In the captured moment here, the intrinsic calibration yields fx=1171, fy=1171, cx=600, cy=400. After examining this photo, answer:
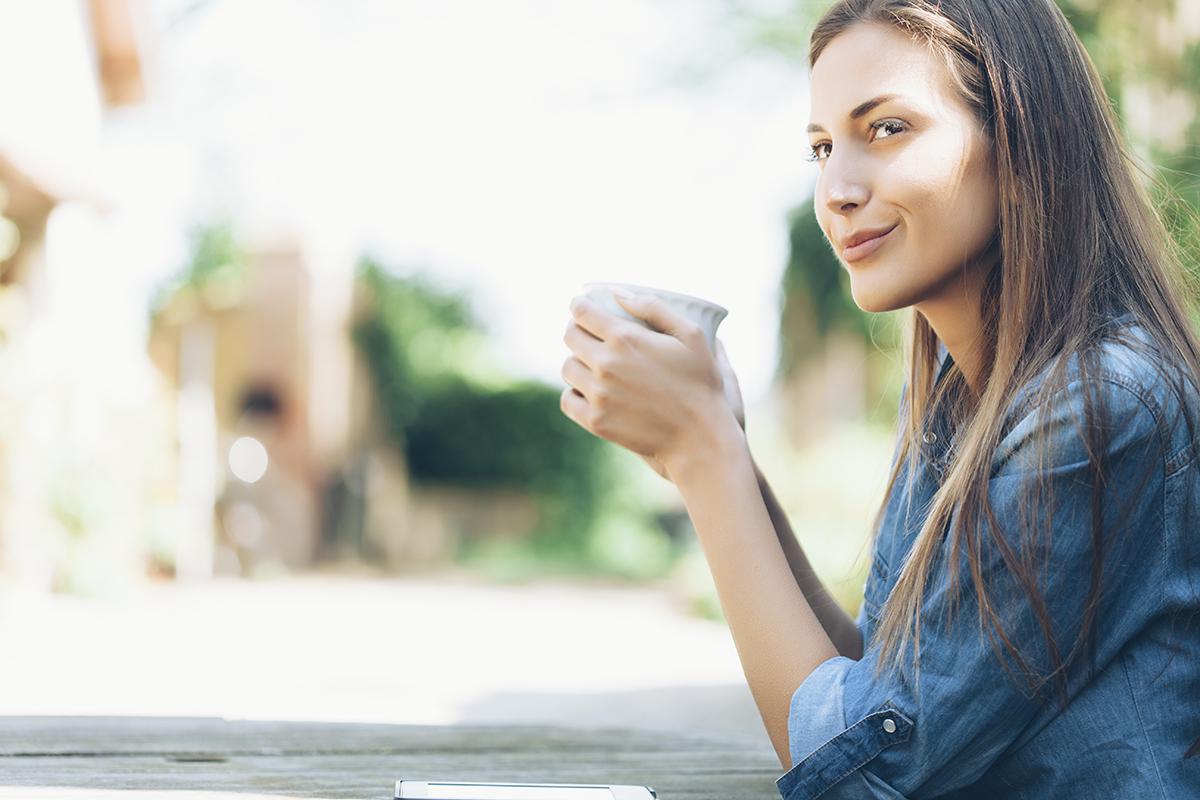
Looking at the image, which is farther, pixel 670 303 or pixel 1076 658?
pixel 670 303

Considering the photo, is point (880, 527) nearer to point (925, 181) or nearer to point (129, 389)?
point (925, 181)

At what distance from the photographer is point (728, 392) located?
146 centimetres

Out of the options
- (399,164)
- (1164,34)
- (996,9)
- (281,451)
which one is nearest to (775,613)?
(996,9)

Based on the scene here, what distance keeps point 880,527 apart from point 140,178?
14.5 meters

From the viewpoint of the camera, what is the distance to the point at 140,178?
14.4m

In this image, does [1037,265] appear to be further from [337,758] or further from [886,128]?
[337,758]

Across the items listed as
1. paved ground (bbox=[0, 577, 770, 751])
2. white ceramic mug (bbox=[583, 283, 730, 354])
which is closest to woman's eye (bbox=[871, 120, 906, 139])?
white ceramic mug (bbox=[583, 283, 730, 354])

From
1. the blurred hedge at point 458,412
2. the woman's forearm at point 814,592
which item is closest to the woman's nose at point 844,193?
the woman's forearm at point 814,592

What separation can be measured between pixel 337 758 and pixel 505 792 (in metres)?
0.49

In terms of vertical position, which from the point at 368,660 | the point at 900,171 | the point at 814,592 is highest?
the point at 368,660

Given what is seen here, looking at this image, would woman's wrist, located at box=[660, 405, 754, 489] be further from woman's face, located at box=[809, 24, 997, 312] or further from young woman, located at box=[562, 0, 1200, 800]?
woman's face, located at box=[809, 24, 997, 312]

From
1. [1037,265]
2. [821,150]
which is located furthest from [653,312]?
[1037,265]

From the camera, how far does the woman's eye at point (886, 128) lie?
48.8 inches

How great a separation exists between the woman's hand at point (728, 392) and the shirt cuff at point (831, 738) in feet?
1.17
